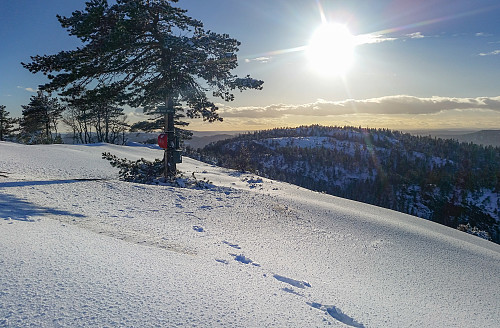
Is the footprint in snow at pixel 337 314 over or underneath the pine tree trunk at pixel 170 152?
underneath

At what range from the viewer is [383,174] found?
162375mm

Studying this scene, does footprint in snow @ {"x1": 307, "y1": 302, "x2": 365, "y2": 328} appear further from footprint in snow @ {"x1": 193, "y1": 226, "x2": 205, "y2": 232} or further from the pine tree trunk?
the pine tree trunk

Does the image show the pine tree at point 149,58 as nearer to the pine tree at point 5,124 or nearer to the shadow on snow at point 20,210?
the shadow on snow at point 20,210

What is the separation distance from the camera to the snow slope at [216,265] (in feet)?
6.75

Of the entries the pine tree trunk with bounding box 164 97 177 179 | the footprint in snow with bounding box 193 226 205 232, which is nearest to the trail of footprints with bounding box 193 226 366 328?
the footprint in snow with bounding box 193 226 205 232

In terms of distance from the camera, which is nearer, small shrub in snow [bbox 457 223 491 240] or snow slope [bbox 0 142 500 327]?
snow slope [bbox 0 142 500 327]

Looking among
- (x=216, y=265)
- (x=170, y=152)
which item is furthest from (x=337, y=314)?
(x=170, y=152)

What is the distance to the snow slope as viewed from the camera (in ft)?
6.75

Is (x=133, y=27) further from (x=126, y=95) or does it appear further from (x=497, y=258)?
(x=497, y=258)

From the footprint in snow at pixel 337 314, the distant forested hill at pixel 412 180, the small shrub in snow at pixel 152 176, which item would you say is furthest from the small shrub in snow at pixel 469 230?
the distant forested hill at pixel 412 180

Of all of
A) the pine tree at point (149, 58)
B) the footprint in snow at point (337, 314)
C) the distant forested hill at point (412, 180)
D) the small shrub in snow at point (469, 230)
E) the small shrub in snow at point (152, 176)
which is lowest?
the distant forested hill at point (412, 180)

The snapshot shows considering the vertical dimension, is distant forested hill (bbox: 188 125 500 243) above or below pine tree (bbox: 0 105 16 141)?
below

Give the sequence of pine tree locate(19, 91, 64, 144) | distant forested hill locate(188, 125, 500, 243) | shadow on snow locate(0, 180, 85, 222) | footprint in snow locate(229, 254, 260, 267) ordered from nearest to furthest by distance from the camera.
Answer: footprint in snow locate(229, 254, 260, 267) < shadow on snow locate(0, 180, 85, 222) < pine tree locate(19, 91, 64, 144) < distant forested hill locate(188, 125, 500, 243)

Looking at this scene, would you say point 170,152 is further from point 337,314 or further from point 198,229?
point 337,314
